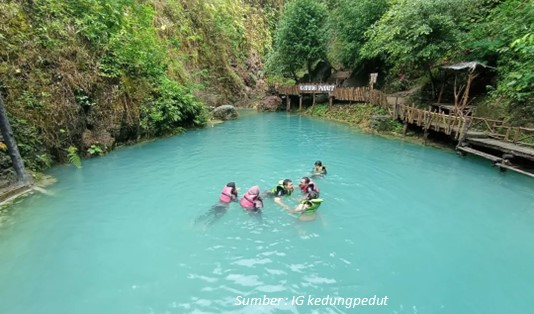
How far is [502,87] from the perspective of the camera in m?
12.6

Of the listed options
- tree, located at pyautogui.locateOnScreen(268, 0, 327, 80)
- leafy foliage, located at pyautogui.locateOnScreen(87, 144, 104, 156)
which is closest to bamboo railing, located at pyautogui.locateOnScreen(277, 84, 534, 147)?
tree, located at pyautogui.locateOnScreen(268, 0, 327, 80)

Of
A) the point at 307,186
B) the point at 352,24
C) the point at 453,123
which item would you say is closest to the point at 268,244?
the point at 307,186

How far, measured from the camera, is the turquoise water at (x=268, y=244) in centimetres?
487

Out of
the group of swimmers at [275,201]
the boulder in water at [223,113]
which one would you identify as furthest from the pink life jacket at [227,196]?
the boulder in water at [223,113]

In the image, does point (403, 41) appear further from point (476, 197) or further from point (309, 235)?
point (309, 235)

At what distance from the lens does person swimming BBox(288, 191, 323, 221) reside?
7.20 m

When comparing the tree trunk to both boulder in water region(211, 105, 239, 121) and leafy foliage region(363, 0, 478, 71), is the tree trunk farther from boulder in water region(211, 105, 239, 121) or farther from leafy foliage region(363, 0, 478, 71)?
leafy foliage region(363, 0, 478, 71)

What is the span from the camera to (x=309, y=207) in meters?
7.21

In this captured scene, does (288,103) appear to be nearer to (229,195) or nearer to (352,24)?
(352,24)

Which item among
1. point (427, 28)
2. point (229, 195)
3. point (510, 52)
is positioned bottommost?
point (229, 195)

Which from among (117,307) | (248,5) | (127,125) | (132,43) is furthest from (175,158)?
(248,5)

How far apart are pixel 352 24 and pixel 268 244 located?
20.5m

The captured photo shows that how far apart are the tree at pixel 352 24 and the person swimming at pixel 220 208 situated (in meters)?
17.9

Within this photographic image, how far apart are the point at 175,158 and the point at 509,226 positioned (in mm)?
10980
